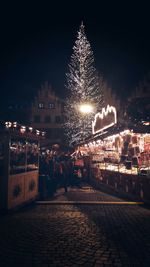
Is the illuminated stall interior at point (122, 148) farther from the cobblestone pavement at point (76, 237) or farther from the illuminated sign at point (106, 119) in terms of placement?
the cobblestone pavement at point (76, 237)

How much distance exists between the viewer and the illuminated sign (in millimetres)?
18688

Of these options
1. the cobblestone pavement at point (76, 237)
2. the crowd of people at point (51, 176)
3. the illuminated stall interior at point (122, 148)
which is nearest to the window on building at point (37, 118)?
the illuminated stall interior at point (122, 148)

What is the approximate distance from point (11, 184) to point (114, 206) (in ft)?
13.1

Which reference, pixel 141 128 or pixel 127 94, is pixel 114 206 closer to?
pixel 141 128

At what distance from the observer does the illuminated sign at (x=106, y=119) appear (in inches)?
736

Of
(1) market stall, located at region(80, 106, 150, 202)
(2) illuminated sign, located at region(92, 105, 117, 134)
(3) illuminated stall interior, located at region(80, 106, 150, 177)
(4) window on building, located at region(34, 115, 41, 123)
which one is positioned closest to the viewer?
(1) market stall, located at region(80, 106, 150, 202)

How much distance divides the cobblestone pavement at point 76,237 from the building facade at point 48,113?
38.9m

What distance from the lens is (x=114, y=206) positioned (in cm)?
892

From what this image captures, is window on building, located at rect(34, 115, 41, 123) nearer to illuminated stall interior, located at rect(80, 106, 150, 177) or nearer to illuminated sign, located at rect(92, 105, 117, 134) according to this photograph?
illuminated sign, located at rect(92, 105, 117, 134)

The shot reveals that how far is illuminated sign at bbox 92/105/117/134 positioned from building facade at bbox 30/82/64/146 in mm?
21662

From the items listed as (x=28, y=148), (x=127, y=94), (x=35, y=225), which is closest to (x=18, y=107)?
(x=127, y=94)

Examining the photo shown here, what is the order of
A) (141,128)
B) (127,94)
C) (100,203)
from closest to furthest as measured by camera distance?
(100,203) < (141,128) < (127,94)

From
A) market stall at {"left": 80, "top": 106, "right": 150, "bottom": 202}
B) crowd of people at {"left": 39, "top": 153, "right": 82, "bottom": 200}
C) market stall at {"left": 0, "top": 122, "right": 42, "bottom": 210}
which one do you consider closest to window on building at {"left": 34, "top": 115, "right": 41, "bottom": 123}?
market stall at {"left": 80, "top": 106, "right": 150, "bottom": 202}

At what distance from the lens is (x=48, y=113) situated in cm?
4731
